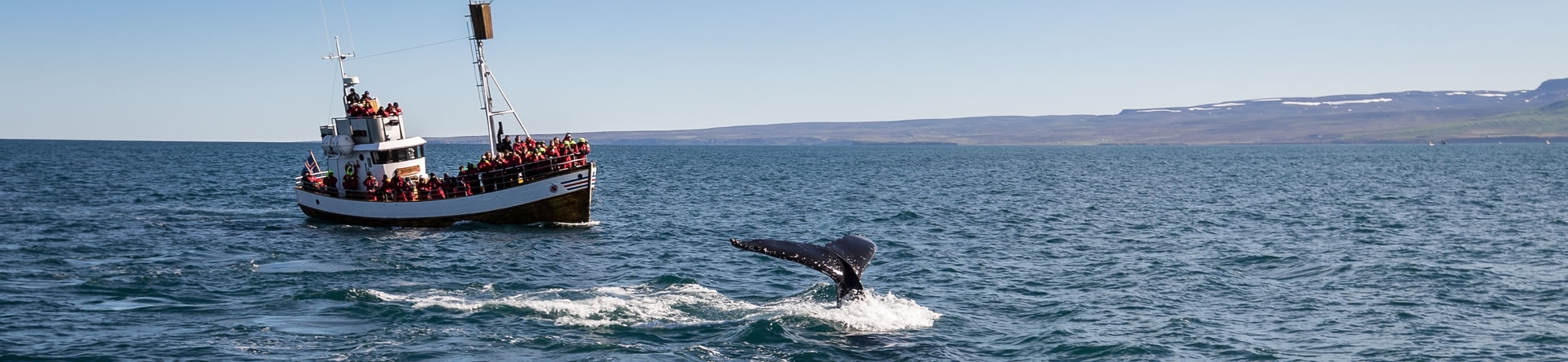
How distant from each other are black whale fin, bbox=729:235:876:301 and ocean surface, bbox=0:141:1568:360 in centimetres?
70

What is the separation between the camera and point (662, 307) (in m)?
22.4

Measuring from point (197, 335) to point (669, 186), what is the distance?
179 feet

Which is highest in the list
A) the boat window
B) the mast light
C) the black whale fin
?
the mast light

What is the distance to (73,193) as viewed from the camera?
5662 centimetres

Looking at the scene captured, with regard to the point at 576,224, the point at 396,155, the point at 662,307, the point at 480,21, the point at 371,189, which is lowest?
the point at 576,224

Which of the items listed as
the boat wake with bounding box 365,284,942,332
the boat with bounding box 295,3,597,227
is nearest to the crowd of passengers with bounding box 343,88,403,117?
the boat with bounding box 295,3,597,227

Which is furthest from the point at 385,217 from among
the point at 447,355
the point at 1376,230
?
the point at 1376,230

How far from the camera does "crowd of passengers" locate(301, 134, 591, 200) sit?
3875 cm

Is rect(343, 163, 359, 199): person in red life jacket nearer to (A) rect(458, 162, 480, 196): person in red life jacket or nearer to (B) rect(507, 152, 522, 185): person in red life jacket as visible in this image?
(A) rect(458, 162, 480, 196): person in red life jacket

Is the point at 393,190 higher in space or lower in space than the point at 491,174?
lower

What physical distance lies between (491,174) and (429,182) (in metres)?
2.32

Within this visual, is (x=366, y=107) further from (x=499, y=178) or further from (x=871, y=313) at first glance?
(x=871, y=313)

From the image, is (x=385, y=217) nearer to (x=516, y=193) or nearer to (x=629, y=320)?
(x=516, y=193)

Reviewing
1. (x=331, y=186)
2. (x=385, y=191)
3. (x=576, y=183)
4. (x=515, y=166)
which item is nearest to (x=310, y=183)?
(x=331, y=186)
